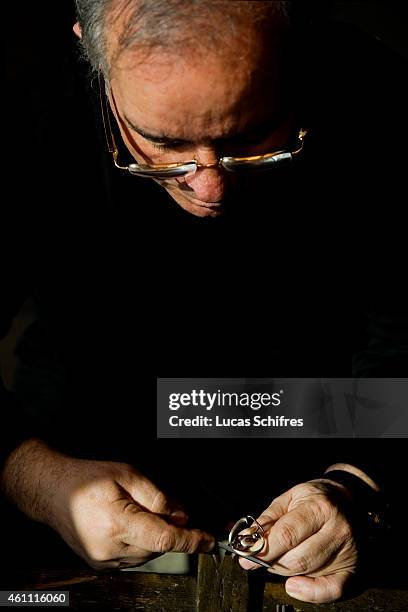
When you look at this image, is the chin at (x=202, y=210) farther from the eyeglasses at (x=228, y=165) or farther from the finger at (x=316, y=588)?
the finger at (x=316, y=588)

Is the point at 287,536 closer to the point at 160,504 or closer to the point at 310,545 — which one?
the point at 310,545

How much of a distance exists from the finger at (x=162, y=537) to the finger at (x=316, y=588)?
198mm

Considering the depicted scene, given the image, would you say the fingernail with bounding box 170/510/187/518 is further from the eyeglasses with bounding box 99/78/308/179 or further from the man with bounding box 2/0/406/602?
the eyeglasses with bounding box 99/78/308/179

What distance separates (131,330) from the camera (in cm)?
190

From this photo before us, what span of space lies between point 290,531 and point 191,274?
30.0 inches

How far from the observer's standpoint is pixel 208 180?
1.30 metres

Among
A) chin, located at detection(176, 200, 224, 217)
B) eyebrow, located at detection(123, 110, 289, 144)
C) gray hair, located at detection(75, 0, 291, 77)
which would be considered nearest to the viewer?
gray hair, located at detection(75, 0, 291, 77)

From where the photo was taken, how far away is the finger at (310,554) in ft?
4.15

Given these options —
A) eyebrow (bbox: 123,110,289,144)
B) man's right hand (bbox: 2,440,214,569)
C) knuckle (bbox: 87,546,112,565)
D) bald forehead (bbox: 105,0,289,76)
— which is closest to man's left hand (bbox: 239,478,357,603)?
man's right hand (bbox: 2,440,214,569)

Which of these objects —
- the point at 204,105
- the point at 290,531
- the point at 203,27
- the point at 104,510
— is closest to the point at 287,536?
the point at 290,531

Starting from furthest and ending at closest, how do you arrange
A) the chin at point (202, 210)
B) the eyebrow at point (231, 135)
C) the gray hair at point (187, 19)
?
the chin at point (202, 210)
the eyebrow at point (231, 135)
the gray hair at point (187, 19)

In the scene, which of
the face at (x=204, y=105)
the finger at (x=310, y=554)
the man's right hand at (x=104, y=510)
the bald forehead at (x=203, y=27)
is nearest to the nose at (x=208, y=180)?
the face at (x=204, y=105)

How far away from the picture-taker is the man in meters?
1.15

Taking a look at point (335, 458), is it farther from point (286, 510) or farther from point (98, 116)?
point (98, 116)
